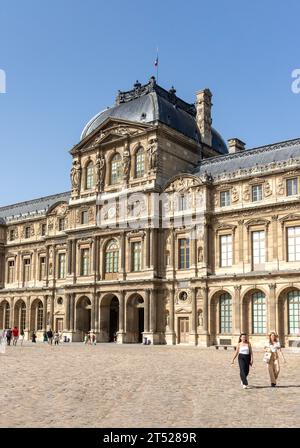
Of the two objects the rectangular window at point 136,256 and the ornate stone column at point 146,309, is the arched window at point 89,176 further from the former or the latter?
the ornate stone column at point 146,309

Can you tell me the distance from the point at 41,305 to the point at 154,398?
5363 centimetres

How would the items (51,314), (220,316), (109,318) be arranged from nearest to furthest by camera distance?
(220,316), (109,318), (51,314)

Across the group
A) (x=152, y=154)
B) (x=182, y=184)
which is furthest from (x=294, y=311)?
(x=152, y=154)

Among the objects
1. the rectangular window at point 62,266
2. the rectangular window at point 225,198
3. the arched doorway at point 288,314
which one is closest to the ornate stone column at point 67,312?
the rectangular window at point 62,266

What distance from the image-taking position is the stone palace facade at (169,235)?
46.8m

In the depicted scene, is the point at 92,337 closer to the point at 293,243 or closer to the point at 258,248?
the point at 258,248

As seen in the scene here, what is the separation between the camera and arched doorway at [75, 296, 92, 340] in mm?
58500

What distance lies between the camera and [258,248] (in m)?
47.9

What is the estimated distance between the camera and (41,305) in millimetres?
67500

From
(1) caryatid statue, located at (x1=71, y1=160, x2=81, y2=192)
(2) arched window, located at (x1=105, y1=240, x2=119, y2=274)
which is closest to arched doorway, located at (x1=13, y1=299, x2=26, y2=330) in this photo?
(1) caryatid statue, located at (x1=71, y1=160, x2=81, y2=192)

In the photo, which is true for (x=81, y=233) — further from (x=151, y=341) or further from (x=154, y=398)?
(x=154, y=398)

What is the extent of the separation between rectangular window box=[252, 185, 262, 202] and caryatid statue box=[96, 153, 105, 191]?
17.3 metres

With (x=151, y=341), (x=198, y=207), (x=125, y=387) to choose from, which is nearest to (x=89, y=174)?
(x=198, y=207)

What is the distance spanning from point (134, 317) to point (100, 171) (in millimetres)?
15727
